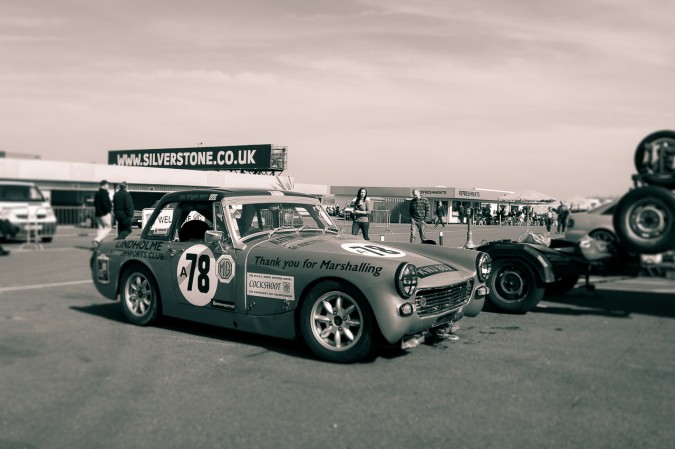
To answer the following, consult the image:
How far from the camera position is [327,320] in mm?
5332

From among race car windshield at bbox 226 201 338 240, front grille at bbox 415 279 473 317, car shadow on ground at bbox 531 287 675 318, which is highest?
race car windshield at bbox 226 201 338 240

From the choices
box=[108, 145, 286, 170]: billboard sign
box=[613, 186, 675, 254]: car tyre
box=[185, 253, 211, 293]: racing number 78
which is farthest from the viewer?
box=[108, 145, 286, 170]: billboard sign

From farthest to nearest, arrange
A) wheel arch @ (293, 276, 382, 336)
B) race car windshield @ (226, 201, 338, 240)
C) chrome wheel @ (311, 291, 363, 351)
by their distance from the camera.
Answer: race car windshield @ (226, 201, 338, 240) → chrome wheel @ (311, 291, 363, 351) → wheel arch @ (293, 276, 382, 336)

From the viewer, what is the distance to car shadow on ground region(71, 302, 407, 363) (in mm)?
5625

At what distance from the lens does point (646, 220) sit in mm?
5980

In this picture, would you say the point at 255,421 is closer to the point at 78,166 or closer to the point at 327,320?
the point at 327,320

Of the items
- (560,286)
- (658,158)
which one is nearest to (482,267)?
(658,158)

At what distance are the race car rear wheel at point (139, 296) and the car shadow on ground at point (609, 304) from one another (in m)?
4.95

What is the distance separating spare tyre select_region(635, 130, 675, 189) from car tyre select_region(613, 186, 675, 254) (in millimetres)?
178

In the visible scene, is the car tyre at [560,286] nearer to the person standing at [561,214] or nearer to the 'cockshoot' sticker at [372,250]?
the 'cockshoot' sticker at [372,250]

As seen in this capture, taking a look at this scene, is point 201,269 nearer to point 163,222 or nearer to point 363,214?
point 163,222

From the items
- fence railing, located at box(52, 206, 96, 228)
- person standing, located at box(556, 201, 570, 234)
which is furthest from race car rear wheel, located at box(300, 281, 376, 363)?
fence railing, located at box(52, 206, 96, 228)

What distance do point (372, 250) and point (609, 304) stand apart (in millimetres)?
4728

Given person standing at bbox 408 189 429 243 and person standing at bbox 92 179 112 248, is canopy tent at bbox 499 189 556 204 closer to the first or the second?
person standing at bbox 408 189 429 243
